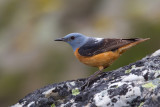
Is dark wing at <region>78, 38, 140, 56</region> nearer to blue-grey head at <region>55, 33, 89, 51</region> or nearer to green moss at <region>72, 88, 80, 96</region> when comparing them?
blue-grey head at <region>55, 33, 89, 51</region>

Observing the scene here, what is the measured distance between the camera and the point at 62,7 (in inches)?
619

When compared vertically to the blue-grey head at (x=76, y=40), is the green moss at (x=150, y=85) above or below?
below

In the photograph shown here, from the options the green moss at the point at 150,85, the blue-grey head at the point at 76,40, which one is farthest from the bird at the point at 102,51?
the green moss at the point at 150,85

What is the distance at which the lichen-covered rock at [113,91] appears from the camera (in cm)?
480

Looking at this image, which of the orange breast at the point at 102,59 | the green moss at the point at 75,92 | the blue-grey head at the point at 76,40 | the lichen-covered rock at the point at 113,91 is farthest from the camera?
the blue-grey head at the point at 76,40

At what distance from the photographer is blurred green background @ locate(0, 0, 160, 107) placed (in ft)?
38.2

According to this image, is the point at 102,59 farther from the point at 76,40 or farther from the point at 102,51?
the point at 76,40

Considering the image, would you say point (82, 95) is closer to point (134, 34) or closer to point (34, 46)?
point (134, 34)

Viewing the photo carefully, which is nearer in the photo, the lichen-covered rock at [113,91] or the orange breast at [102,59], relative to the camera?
the lichen-covered rock at [113,91]

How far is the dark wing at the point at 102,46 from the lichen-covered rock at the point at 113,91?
103 centimetres

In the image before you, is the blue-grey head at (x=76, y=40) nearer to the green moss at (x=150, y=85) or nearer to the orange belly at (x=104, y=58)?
the orange belly at (x=104, y=58)

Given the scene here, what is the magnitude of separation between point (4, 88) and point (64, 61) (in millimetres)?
2401

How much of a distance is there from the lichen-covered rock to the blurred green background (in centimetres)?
505

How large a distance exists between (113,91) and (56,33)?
8.55 metres
